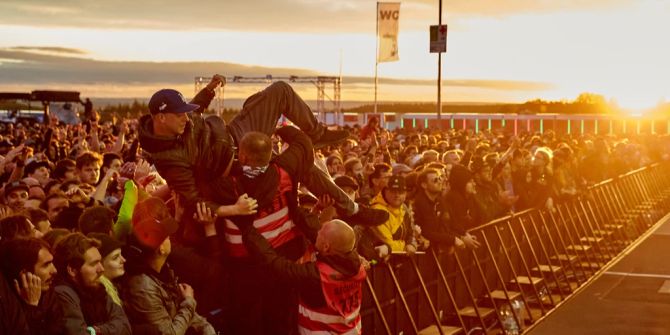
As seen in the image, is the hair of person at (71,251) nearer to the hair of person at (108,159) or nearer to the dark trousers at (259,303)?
the dark trousers at (259,303)

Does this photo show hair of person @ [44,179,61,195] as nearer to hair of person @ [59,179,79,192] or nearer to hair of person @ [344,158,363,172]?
hair of person @ [59,179,79,192]

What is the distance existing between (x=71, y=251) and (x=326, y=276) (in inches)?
81.8

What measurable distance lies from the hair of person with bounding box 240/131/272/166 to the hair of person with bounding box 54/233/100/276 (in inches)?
55.1

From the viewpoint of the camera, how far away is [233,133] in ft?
26.8

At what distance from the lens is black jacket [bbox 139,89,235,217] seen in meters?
7.24

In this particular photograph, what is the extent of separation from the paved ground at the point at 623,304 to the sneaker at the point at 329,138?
20.8 feet

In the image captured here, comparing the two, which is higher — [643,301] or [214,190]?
[214,190]

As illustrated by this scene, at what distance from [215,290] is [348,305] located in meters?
1.01

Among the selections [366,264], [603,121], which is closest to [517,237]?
[366,264]

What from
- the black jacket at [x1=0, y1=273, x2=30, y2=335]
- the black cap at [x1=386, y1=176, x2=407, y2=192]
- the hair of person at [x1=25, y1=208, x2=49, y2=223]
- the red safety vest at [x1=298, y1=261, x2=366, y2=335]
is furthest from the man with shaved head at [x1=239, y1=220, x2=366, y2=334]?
the black cap at [x1=386, y1=176, x2=407, y2=192]

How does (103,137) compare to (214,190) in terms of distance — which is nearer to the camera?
(214,190)

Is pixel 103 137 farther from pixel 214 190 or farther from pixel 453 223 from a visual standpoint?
pixel 214 190

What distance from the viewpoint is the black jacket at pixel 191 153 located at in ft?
Answer: 23.7

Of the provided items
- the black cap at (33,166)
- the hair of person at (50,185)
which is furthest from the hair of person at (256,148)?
the black cap at (33,166)
